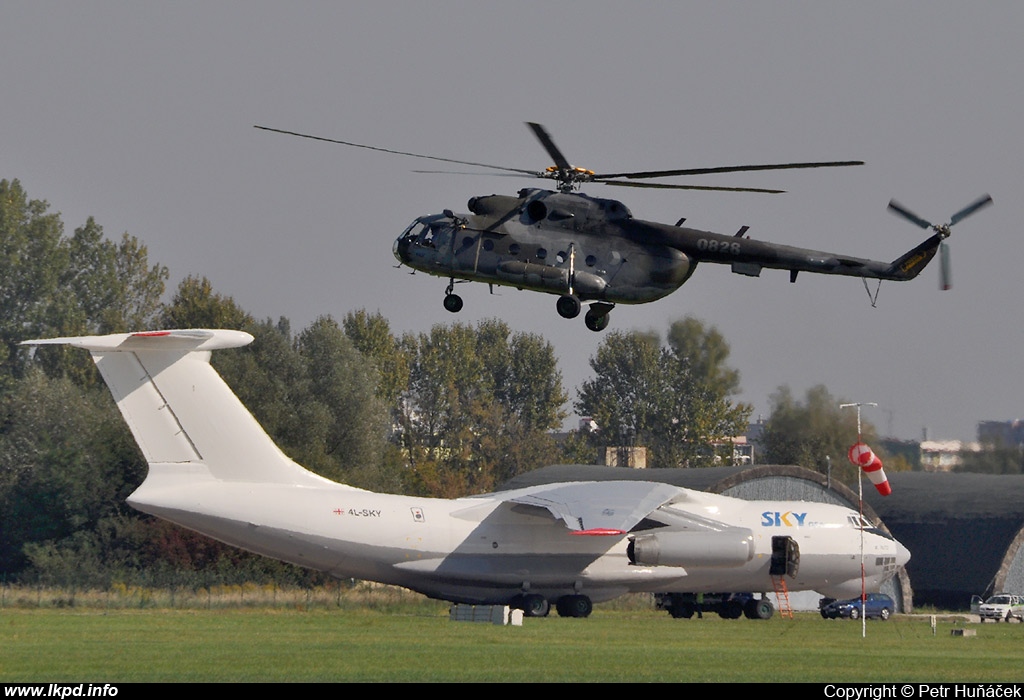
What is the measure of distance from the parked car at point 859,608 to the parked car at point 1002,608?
3.17m

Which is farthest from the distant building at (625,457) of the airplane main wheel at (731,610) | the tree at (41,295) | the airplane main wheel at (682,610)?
the airplane main wheel at (682,610)

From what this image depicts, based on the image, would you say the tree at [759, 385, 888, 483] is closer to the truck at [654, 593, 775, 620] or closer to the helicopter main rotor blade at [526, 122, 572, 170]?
the truck at [654, 593, 775, 620]

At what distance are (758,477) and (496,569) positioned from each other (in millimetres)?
16001

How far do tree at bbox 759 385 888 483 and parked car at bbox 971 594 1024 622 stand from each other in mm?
6502

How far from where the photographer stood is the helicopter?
2755cm

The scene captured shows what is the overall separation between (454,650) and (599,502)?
40.5 feet

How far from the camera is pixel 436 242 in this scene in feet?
91.8

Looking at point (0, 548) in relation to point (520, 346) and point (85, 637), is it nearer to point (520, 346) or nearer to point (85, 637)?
point (85, 637)

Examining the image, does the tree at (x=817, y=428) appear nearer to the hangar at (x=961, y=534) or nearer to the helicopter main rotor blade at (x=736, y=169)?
the hangar at (x=961, y=534)

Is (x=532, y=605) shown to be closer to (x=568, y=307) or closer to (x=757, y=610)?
(x=757, y=610)

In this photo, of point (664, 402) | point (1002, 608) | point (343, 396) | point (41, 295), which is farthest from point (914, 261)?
point (41, 295)

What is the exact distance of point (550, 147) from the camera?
26.5 m

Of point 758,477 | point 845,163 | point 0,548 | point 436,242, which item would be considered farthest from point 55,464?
point 845,163

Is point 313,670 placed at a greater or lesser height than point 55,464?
lesser
